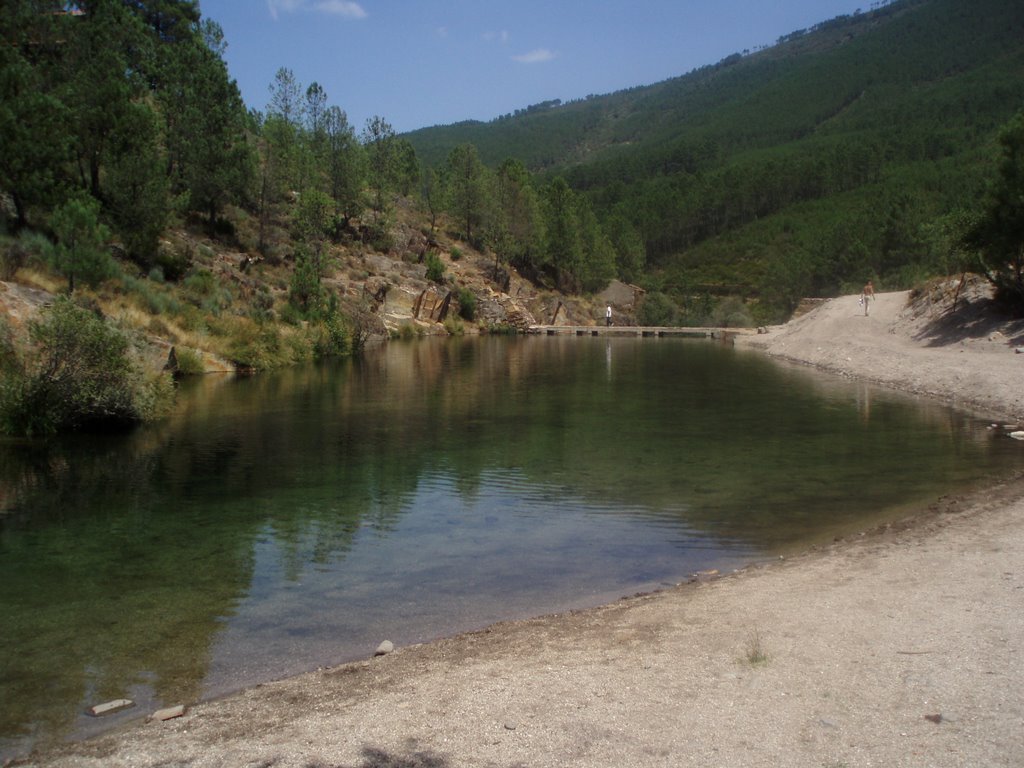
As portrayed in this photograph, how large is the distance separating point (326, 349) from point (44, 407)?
2682 cm

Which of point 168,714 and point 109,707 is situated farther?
point 109,707

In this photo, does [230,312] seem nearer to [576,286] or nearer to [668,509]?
[668,509]

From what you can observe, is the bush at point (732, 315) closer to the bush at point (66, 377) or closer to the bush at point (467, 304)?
the bush at point (467, 304)

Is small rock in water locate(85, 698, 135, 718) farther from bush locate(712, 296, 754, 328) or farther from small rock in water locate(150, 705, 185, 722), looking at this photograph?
bush locate(712, 296, 754, 328)

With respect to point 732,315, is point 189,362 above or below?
→ below

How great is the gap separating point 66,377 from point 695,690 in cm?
1841

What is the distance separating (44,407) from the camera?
2031cm

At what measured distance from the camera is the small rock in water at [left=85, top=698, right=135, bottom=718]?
7129 mm

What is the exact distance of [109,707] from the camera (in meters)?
7.20

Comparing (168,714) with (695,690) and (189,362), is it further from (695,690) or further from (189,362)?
(189,362)

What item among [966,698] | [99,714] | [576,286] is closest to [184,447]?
[99,714]

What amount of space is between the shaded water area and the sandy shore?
1033 mm

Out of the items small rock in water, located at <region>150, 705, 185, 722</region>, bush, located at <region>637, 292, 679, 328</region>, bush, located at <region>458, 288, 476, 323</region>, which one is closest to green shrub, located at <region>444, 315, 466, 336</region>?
bush, located at <region>458, 288, 476, 323</region>

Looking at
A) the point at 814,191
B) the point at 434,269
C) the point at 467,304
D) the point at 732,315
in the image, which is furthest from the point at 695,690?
the point at 814,191
